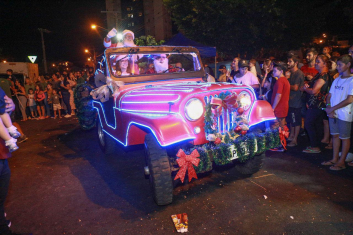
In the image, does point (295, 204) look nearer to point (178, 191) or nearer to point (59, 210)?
point (178, 191)

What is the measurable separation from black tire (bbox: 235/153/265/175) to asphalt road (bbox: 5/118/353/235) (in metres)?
0.11

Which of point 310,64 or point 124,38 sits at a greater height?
point 124,38

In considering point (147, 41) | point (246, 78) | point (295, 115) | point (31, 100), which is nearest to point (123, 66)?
point (246, 78)

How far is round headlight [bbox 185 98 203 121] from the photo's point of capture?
8.99 feet

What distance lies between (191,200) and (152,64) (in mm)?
2491

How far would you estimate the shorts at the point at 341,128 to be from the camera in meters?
3.69

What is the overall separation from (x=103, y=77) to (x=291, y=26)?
1715cm

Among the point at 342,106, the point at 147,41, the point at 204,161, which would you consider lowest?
the point at 204,161

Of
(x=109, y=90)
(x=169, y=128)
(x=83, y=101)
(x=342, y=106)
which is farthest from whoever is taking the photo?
(x=83, y=101)

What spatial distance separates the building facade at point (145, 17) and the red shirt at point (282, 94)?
3763 centimetres

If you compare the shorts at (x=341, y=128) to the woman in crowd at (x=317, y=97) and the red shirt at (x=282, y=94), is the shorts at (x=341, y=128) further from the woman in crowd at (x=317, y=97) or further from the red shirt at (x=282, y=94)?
the red shirt at (x=282, y=94)

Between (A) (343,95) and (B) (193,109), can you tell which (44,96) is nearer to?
(B) (193,109)

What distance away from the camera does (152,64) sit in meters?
4.43

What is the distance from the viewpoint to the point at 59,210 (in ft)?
10.3
